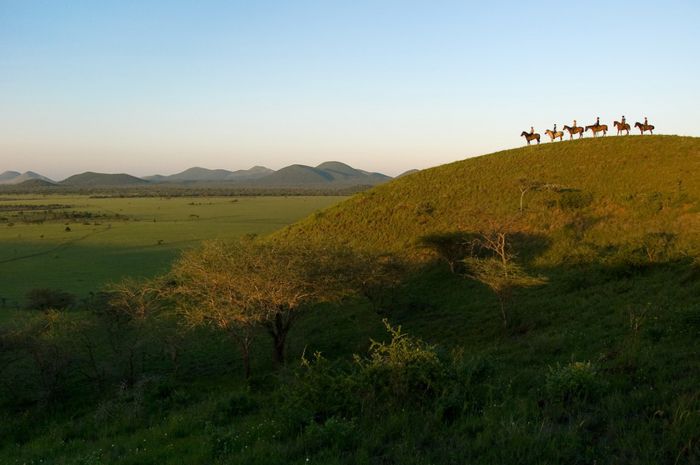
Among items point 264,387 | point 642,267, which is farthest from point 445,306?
point 264,387

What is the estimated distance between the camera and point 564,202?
34.9 metres

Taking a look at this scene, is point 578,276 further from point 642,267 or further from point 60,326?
point 60,326

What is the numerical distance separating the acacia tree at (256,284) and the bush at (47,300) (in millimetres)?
15089

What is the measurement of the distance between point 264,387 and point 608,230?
80.6ft

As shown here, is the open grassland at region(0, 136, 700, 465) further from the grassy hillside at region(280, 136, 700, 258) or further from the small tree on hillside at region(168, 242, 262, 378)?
the small tree on hillside at region(168, 242, 262, 378)

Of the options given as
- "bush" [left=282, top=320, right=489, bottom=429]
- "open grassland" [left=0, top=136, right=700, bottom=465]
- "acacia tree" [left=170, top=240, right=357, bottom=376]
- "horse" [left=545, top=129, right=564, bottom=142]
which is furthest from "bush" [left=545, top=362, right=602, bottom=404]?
"horse" [left=545, top=129, right=564, bottom=142]

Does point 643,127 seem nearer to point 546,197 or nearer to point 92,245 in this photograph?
point 546,197

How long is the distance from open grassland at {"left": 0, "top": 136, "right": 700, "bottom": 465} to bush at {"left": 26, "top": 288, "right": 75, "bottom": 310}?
7.18 m

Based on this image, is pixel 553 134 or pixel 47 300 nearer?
pixel 47 300

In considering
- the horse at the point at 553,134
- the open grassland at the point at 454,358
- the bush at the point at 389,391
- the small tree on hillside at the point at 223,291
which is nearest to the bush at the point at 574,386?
the open grassland at the point at 454,358

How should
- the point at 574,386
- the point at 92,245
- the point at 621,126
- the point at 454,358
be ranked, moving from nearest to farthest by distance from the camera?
the point at 574,386 < the point at 454,358 < the point at 621,126 < the point at 92,245

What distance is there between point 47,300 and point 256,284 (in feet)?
68.0

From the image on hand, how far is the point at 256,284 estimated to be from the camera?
18.1 meters

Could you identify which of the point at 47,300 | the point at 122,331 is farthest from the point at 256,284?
the point at 47,300
